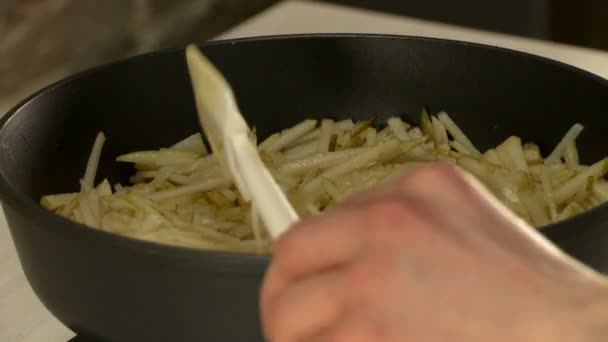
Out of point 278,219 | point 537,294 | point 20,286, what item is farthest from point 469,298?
point 20,286

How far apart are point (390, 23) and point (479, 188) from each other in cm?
113

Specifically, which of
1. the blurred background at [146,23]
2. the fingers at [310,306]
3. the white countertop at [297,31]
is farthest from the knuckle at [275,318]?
the blurred background at [146,23]

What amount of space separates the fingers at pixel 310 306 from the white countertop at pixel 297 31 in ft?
1.49

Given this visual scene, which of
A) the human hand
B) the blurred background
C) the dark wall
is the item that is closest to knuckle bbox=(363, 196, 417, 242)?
the human hand

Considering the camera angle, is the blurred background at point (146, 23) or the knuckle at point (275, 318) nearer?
the knuckle at point (275, 318)

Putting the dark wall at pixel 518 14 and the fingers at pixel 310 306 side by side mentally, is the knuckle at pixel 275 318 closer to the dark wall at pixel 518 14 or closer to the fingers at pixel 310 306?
the fingers at pixel 310 306

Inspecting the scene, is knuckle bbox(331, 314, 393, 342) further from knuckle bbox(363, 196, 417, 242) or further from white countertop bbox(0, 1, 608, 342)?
white countertop bbox(0, 1, 608, 342)

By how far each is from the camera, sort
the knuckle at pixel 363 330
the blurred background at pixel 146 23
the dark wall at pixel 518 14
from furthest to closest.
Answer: the dark wall at pixel 518 14
the blurred background at pixel 146 23
the knuckle at pixel 363 330

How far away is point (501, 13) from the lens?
2490 millimetres

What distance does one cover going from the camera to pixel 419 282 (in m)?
0.39

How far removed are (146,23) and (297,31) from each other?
2.79 ft

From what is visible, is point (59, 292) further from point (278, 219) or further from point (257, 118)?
point (257, 118)

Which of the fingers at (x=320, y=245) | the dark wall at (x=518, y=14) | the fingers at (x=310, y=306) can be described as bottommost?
the dark wall at (x=518, y=14)

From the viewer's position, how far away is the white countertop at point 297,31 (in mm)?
831
